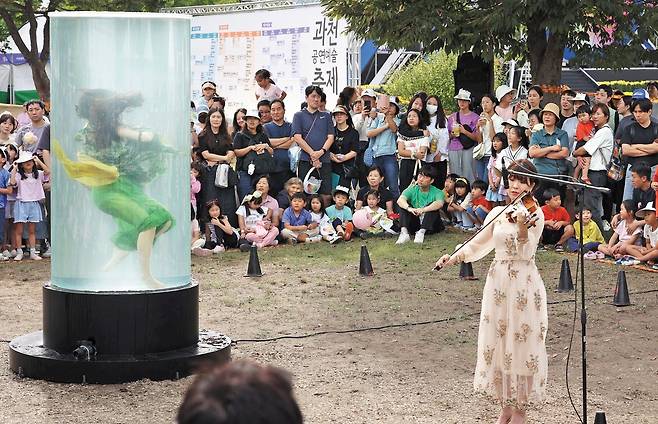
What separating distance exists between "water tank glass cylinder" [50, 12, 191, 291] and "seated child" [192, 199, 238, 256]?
6183 millimetres

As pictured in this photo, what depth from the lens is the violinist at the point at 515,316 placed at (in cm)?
712

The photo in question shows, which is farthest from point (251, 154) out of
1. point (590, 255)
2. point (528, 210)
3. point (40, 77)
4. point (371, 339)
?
point (40, 77)

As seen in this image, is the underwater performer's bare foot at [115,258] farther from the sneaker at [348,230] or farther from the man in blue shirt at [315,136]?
the man in blue shirt at [315,136]

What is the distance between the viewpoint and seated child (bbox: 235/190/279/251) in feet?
49.2

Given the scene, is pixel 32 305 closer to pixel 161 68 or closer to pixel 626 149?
pixel 161 68

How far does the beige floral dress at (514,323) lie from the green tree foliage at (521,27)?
28.7ft

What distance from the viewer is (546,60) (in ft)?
55.9

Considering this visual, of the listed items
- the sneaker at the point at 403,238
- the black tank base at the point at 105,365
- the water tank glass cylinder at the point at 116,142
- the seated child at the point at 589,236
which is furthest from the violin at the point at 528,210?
the sneaker at the point at 403,238

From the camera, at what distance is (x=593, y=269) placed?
1303 cm

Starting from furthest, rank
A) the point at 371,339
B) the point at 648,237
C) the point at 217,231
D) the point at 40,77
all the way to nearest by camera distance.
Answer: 1. the point at 40,77
2. the point at 217,231
3. the point at 648,237
4. the point at 371,339

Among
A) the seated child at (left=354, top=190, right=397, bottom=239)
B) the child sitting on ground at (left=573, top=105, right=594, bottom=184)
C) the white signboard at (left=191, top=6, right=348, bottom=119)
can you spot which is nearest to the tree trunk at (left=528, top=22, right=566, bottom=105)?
the child sitting on ground at (left=573, top=105, right=594, bottom=184)

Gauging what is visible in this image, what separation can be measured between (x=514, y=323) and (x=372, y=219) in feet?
27.9

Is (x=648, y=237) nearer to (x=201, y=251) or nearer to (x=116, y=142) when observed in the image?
(x=201, y=251)

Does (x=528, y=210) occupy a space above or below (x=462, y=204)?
above
